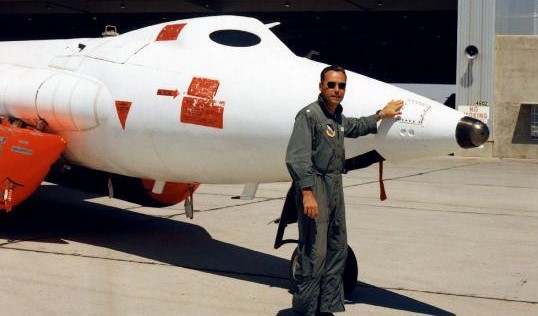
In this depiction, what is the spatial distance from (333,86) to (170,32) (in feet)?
10.1

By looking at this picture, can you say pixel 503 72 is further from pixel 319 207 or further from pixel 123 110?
pixel 319 207

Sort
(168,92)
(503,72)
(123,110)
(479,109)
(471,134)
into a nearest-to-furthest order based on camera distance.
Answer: (471,134) < (168,92) < (123,110) < (479,109) < (503,72)

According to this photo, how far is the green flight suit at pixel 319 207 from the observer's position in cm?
607

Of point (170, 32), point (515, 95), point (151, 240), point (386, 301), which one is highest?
point (170, 32)

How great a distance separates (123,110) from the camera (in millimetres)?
8305

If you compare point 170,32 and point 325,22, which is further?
point 325,22

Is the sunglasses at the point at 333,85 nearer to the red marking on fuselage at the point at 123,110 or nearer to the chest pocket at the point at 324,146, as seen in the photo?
the chest pocket at the point at 324,146

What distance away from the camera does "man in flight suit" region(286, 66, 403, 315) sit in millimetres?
6051

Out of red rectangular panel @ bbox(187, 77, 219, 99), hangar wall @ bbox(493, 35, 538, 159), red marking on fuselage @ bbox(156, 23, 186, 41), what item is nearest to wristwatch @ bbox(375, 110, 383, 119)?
red rectangular panel @ bbox(187, 77, 219, 99)

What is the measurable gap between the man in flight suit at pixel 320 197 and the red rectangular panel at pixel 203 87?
1731 mm

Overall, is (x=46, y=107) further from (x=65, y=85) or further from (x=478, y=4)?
(x=478, y=4)

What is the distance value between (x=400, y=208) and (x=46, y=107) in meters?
6.79

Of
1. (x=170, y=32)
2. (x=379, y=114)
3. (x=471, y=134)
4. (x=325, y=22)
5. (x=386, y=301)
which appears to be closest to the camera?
(x=471, y=134)

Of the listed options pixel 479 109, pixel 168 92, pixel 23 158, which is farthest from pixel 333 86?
pixel 479 109
